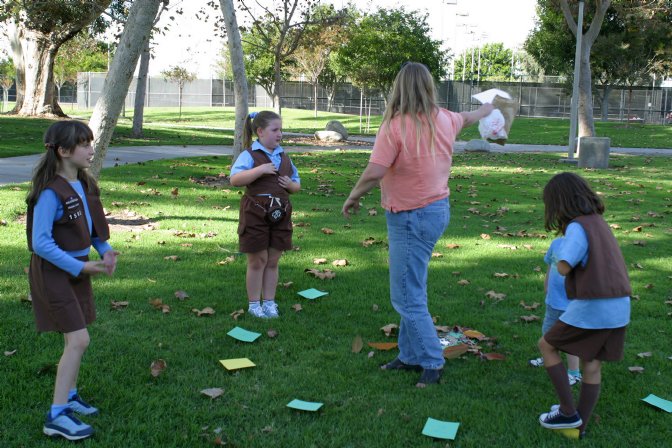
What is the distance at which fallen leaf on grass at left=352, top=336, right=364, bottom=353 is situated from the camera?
15.5ft

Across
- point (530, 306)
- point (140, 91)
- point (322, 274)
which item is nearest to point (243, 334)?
point (322, 274)

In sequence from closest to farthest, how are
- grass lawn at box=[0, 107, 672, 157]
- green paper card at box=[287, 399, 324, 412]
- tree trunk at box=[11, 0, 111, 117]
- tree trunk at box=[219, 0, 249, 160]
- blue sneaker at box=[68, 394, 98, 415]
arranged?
1. blue sneaker at box=[68, 394, 98, 415]
2. green paper card at box=[287, 399, 324, 412]
3. tree trunk at box=[219, 0, 249, 160]
4. grass lawn at box=[0, 107, 672, 157]
5. tree trunk at box=[11, 0, 111, 117]

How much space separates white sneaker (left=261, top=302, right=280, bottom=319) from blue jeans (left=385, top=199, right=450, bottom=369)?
4.50ft

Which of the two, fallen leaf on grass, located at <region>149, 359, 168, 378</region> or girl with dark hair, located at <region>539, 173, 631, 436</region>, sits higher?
girl with dark hair, located at <region>539, 173, 631, 436</region>

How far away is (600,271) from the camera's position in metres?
3.36

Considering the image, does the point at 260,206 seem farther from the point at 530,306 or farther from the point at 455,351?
the point at 530,306

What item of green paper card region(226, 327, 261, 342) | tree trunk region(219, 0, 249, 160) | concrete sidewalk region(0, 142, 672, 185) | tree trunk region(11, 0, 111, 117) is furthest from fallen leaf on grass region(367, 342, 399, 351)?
tree trunk region(11, 0, 111, 117)

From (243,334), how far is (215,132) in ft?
87.9

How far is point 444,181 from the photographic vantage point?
4.05m

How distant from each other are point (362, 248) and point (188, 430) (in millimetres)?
4457

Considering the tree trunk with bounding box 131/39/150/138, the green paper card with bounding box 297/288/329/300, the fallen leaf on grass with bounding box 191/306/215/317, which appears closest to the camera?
the fallen leaf on grass with bounding box 191/306/215/317

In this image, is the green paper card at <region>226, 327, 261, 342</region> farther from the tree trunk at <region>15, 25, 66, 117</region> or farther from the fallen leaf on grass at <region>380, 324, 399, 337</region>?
the tree trunk at <region>15, 25, 66, 117</region>

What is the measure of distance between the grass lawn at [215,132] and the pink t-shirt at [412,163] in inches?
538

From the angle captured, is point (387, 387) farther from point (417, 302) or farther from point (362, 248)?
point (362, 248)
